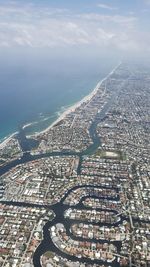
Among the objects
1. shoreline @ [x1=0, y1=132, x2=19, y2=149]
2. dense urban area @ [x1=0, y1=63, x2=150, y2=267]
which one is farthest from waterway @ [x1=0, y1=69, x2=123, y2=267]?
shoreline @ [x1=0, y1=132, x2=19, y2=149]

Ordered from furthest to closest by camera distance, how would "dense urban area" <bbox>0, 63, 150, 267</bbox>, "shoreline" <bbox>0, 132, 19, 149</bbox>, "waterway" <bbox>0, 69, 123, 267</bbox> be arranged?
"shoreline" <bbox>0, 132, 19, 149</bbox>
"dense urban area" <bbox>0, 63, 150, 267</bbox>
"waterway" <bbox>0, 69, 123, 267</bbox>

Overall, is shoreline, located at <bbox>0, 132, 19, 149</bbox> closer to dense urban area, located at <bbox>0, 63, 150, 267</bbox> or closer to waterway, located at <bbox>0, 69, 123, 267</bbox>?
dense urban area, located at <bbox>0, 63, 150, 267</bbox>

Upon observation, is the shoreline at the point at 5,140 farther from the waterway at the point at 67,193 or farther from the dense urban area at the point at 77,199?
the waterway at the point at 67,193

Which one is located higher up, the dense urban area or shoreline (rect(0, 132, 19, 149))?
shoreline (rect(0, 132, 19, 149))

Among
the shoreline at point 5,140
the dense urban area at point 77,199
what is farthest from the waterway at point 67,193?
the shoreline at point 5,140

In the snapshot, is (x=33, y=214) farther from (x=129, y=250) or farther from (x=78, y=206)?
(x=129, y=250)

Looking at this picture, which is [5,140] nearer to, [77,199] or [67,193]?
[67,193]

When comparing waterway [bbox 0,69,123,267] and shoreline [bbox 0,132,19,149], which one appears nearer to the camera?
waterway [bbox 0,69,123,267]

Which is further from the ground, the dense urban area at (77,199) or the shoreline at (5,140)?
the shoreline at (5,140)
